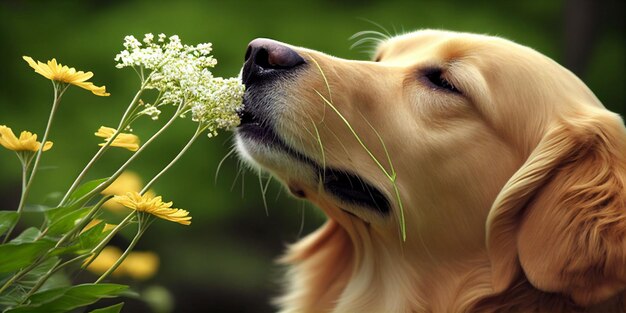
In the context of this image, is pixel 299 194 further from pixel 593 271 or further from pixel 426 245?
pixel 593 271

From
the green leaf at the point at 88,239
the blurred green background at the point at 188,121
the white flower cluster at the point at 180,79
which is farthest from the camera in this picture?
the blurred green background at the point at 188,121

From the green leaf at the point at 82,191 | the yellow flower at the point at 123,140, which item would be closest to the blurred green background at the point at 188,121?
the yellow flower at the point at 123,140

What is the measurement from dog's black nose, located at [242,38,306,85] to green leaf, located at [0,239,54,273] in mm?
922

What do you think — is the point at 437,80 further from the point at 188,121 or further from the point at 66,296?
the point at 188,121

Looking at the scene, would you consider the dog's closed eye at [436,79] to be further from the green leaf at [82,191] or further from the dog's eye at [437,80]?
the green leaf at [82,191]

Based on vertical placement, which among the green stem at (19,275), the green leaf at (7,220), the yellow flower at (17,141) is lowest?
the green stem at (19,275)

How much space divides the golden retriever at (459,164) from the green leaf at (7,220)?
88cm

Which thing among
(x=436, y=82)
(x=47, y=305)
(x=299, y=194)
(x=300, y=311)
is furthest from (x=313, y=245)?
(x=47, y=305)

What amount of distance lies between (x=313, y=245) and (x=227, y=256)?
3.49 metres

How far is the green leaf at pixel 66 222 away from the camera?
1.48m

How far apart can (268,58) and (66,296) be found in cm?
94

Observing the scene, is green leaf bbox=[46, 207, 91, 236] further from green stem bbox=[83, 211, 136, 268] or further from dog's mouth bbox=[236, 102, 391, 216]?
dog's mouth bbox=[236, 102, 391, 216]

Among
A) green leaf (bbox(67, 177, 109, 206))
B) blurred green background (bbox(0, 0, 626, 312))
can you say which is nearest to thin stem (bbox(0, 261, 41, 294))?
green leaf (bbox(67, 177, 109, 206))

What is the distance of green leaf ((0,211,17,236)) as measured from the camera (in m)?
1.45
